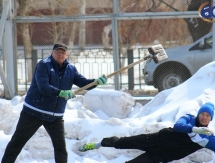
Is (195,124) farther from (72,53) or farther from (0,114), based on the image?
(72,53)

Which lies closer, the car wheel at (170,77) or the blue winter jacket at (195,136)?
the blue winter jacket at (195,136)

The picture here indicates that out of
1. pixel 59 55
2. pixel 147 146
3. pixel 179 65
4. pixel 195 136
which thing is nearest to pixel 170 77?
pixel 179 65

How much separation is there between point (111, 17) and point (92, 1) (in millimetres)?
493

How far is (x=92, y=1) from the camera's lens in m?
11.2

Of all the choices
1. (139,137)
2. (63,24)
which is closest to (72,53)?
(63,24)

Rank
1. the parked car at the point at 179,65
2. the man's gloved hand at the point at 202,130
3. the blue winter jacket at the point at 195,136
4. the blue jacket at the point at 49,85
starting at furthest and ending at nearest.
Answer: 1. the parked car at the point at 179,65
2. the blue jacket at the point at 49,85
3. the blue winter jacket at the point at 195,136
4. the man's gloved hand at the point at 202,130

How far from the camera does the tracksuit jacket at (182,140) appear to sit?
6.52 m

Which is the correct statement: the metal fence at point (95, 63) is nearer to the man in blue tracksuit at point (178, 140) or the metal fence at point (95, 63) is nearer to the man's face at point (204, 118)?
the man in blue tracksuit at point (178, 140)

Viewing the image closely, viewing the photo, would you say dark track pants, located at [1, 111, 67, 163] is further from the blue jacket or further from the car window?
the car window

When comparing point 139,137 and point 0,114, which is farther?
point 0,114

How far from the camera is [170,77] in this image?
11375 mm

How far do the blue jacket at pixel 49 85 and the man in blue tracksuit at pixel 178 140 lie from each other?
0.83m

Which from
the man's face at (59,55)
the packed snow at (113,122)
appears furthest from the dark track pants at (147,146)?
the man's face at (59,55)

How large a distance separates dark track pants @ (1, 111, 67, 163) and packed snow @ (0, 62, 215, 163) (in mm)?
921
